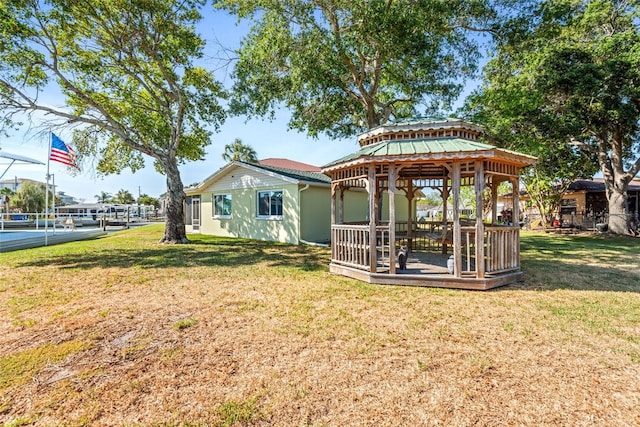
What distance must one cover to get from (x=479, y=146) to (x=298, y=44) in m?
7.07

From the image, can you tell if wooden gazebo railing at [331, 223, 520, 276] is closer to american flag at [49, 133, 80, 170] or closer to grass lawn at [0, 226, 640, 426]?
grass lawn at [0, 226, 640, 426]

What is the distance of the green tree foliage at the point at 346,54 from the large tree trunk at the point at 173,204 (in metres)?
3.95

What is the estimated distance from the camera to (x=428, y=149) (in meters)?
6.12

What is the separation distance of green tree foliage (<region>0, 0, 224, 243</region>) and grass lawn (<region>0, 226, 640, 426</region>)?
774 cm

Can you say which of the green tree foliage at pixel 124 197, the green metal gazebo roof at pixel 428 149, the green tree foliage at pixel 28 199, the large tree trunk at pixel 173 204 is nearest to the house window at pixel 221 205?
the large tree trunk at pixel 173 204

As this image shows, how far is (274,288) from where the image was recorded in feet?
20.1

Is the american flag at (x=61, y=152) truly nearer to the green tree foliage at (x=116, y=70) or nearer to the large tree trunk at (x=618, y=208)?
the green tree foliage at (x=116, y=70)

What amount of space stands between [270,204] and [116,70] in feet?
27.5

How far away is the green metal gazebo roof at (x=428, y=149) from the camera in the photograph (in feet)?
18.9

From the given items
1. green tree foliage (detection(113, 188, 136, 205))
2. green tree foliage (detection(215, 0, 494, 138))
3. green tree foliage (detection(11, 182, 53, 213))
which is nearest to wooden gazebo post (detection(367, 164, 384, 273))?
green tree foliage (detection(215, 0, 494, 138))

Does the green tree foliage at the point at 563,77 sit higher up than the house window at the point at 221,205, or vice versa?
the green tree foliage at the point at 563,77

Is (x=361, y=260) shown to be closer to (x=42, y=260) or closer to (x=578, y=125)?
(x=42, y=260)

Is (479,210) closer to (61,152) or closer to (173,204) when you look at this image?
(173,204)

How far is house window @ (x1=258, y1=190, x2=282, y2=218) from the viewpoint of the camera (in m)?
13.9
